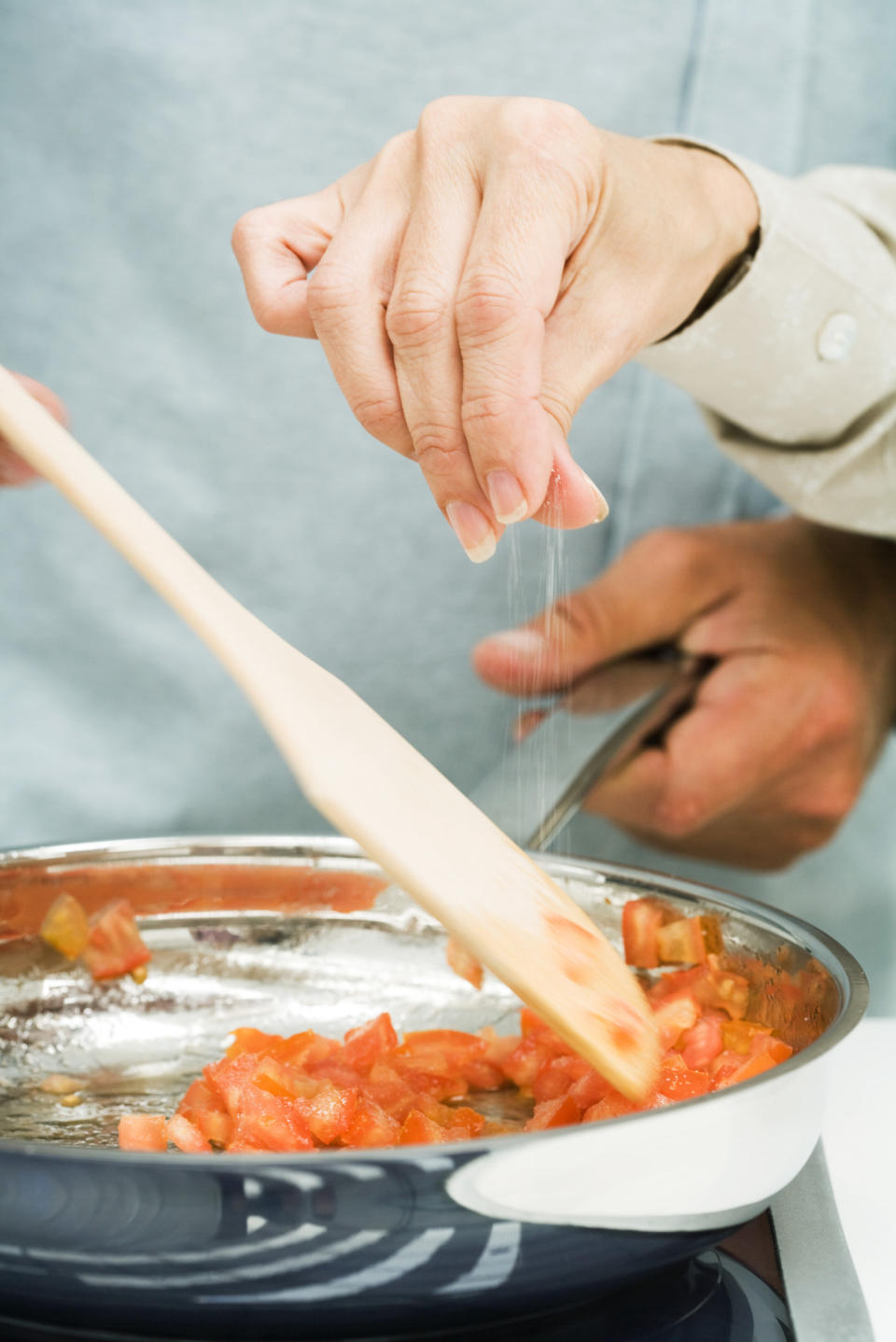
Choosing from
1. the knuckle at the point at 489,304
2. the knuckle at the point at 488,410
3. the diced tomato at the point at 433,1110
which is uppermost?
the knuckle at the point at 489,304

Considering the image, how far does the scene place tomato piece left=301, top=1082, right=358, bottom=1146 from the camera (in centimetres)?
60

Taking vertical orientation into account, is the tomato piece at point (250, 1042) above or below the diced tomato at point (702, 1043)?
below

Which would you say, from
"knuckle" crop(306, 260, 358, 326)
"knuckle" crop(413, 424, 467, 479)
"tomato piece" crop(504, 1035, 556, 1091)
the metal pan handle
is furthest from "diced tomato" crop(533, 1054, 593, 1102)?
"knuckle" crop(306, 260, 358, 326)

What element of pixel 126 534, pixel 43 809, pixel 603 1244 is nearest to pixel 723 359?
→ pixel 126 534

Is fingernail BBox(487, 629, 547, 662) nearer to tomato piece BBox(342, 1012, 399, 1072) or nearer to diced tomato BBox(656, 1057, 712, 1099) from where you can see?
tomato piece BBox(342, 1012, 399, 1072)

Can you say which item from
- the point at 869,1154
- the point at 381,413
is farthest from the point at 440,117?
the point at 869,1154

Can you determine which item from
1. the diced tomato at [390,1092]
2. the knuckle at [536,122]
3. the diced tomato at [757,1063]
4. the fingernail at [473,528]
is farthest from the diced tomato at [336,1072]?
the knuckle at [536,122]

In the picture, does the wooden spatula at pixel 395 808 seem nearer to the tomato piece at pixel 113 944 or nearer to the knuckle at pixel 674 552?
the tomato piece at pixel 113 944

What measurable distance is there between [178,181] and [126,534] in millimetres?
794

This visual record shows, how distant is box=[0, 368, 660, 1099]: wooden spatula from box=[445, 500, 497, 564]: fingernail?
0.38 feet

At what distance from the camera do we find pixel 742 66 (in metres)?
1.29

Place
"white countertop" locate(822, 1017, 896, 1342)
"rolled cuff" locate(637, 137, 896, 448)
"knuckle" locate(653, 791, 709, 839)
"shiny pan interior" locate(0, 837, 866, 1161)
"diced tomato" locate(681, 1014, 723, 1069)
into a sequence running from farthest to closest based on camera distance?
"knuckle" locate(653, 791, 709, 839), "rolled cuff" locate(637, 137, 896, 448), "shiny pan interior" locate(0, 837, 866, 1161), "diced tomato" locate(681, 1014, 723, 1069), "white countertop" locate(822, 1017, 896, 1342)

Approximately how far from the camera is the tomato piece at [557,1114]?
61cm

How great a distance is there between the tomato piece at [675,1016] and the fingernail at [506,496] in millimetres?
292
